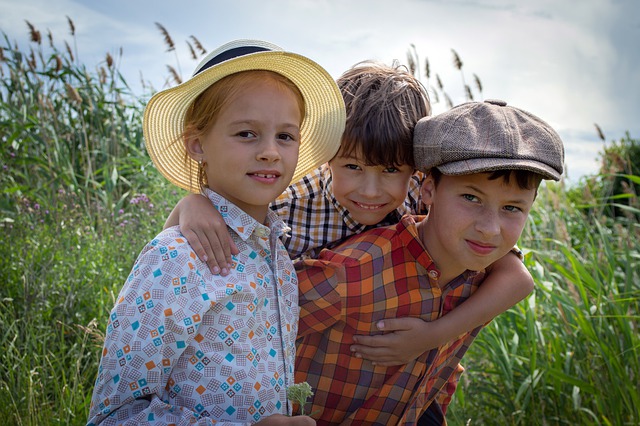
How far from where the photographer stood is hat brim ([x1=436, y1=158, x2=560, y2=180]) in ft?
6.39

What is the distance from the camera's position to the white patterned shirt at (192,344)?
161 centimetres

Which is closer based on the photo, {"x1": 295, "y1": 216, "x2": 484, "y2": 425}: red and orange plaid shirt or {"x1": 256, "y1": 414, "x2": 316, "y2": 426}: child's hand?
{"x1": 256, "y1": 414, "x2": 316, "y2": 426}: child's hand

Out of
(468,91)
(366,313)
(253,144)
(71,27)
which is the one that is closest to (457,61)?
(468,91)

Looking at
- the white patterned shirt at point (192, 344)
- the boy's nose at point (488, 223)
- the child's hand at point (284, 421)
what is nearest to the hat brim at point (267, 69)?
the white patterned shirt at point (192, 344)

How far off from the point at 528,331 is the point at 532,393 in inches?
12.5

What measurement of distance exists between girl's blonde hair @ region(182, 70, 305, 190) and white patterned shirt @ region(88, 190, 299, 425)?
31 cm

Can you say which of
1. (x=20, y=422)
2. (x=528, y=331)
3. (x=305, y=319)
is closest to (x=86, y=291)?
(x=20, y=422)

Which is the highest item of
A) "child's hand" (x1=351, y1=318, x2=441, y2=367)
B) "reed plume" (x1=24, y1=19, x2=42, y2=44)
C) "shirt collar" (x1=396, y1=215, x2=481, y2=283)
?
"reed plume" (x1=24, y1=19, x2=42, y2=44)

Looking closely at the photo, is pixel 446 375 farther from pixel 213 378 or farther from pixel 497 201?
pixel 213 378

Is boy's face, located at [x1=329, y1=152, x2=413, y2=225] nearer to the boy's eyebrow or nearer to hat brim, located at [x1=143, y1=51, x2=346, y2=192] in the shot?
hat brim, located at [x1=143, y1=51, x2=346, y2=192]

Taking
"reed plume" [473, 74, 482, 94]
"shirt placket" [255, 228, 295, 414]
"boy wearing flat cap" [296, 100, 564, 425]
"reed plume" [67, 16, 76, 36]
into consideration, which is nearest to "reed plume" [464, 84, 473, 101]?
"reed plume" [473, 74, 482, 94]

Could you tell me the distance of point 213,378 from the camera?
1691 millimetres

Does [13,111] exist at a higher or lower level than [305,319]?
higher

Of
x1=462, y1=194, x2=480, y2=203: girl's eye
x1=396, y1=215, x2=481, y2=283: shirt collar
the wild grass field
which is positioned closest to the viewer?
x1=462, y1=194, x2=480, y2=203: girl's eye
